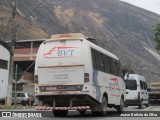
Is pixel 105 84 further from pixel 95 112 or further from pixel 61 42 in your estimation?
pixel 61 42

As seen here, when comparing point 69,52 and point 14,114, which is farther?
point 69,52

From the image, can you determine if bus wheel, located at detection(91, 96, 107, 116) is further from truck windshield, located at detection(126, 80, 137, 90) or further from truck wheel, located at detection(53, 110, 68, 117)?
truck windshield, located at detection(126, 80, 137, 90)

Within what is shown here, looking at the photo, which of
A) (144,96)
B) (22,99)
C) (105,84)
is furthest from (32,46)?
(105,84)

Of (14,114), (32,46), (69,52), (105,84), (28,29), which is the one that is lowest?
(14,114)

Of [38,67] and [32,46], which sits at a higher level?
[32,46]

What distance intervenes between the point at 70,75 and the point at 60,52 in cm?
112

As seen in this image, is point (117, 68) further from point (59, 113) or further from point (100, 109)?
point (59, 113)

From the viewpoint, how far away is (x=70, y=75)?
1884 cm

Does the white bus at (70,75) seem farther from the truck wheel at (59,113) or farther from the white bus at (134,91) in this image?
the white bus at (134,91)

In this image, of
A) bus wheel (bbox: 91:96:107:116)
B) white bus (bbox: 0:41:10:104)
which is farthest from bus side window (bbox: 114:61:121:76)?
white bus (bbox: 0:41:10:104)

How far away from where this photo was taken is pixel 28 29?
126188 millimetres

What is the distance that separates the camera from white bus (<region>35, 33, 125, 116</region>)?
18.7m

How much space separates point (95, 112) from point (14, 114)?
4529 mm

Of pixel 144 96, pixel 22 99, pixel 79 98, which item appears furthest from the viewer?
pixel 22 99
